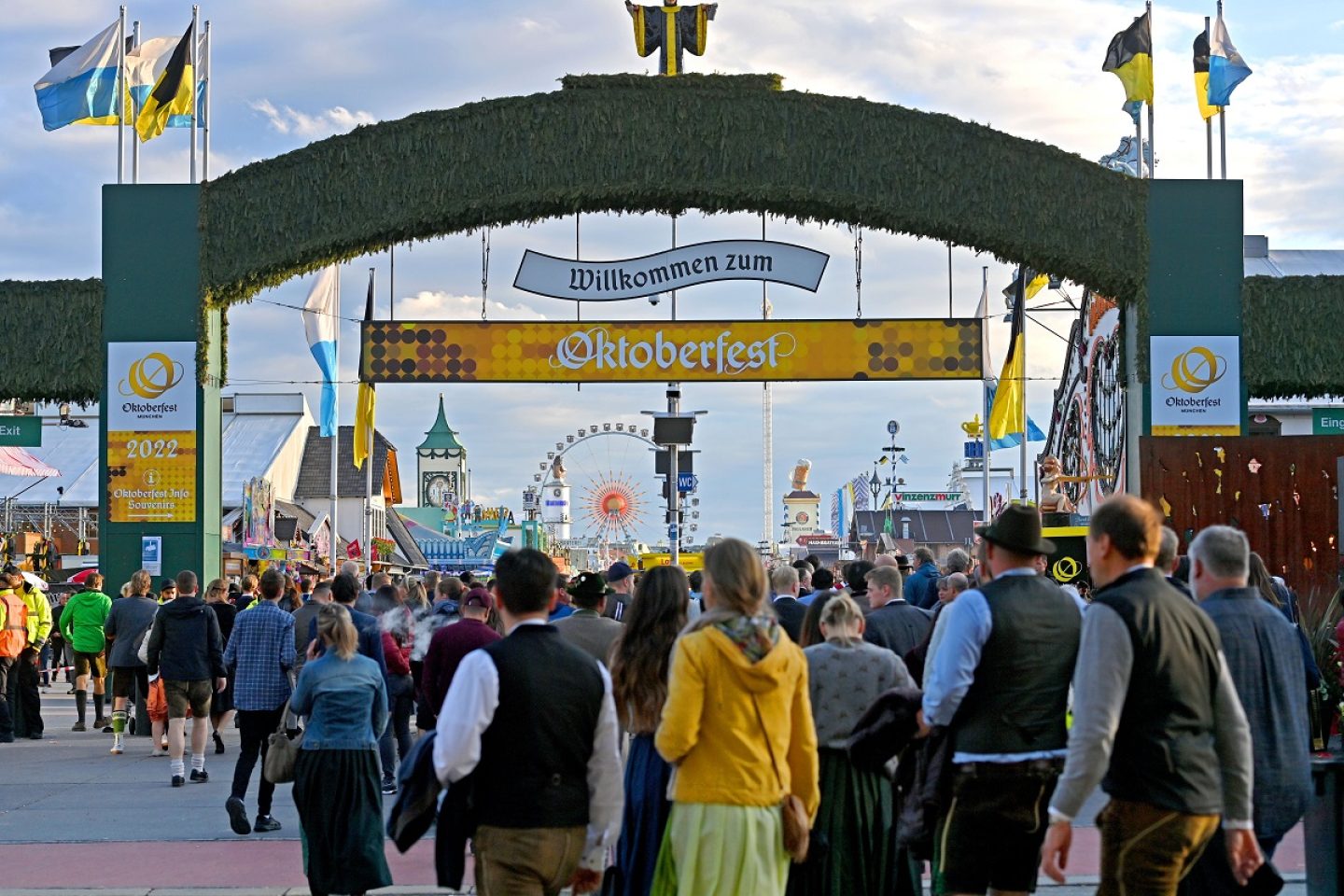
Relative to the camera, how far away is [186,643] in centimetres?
1445

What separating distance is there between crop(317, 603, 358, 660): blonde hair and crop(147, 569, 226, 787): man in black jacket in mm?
5626

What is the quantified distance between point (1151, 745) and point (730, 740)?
4.86ft

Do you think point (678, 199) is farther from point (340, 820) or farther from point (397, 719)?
point (340, 820)

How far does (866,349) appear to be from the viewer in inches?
806

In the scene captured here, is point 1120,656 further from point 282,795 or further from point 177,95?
point 177,95

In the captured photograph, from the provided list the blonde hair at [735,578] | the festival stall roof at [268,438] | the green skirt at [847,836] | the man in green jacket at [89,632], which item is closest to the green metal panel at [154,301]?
the man in green jacket at [89,632]

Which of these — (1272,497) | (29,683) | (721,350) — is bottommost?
(29,683)

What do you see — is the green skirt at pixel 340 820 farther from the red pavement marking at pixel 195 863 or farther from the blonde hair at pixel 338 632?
the red pavement marking at pixel 195 863

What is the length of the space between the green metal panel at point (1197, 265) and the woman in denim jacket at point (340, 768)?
12.4 m

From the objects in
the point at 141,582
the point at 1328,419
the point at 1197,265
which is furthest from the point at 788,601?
the point at 1328,419

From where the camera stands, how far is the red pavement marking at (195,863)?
380 inches

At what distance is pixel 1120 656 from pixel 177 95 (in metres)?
18.1

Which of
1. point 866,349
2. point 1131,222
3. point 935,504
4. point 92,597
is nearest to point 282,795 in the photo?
point 92,597

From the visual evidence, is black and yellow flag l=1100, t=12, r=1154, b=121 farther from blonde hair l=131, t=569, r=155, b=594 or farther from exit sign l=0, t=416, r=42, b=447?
exit sign l=0, t=416, r=42, b=447
